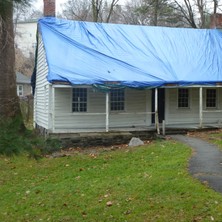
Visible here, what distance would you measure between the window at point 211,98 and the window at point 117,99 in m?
4.70

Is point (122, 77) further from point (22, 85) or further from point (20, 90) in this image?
point (20, 90)

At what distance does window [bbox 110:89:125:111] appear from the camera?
60.8 ft

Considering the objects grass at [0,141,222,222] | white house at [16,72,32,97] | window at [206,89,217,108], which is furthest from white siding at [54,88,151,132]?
white house at [16,72,32,97]

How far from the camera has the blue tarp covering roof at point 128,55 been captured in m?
16.8

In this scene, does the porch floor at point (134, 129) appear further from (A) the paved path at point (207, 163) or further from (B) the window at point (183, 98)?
(A) the paved path at point (207, 163)

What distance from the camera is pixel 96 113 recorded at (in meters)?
16.5

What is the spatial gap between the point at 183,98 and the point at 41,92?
7.17 m

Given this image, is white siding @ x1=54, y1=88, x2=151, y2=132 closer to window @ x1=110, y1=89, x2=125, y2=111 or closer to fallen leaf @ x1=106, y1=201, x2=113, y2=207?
window @ x1=110, y1=89, x2=125, y2=111

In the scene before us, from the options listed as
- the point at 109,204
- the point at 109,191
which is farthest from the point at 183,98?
the point at 109,204

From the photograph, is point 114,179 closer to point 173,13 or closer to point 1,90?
point 1,90

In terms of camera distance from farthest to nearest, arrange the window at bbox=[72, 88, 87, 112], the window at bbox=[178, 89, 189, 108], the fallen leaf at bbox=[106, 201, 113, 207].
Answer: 1. the window at bbox=[178, 89, 189, 108]
2. the window at bbox=[72, 88, 87, 112]
3. the fallen leaf at bbox=[106, 201, 113, 207]

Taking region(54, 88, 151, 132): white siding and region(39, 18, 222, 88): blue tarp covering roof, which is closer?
region(39, 18, 222, 88): blue tarp covering roof

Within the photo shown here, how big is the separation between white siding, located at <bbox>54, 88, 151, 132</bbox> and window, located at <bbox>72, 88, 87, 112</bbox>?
174 millimetres

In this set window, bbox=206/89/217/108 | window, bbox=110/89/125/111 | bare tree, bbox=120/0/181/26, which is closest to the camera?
window, bbox=110/89/125/111
